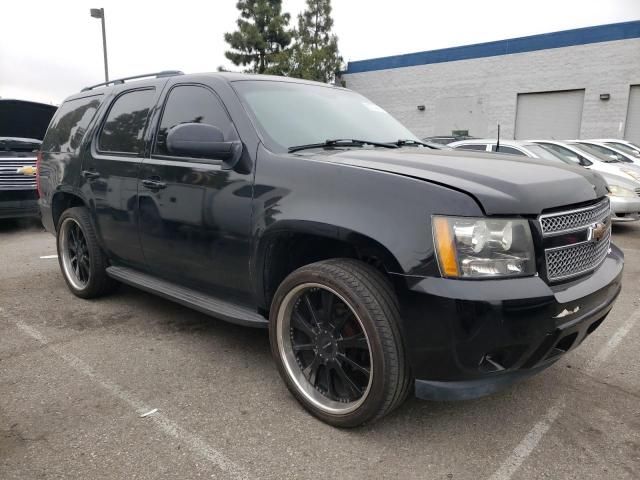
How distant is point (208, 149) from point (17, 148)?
6.38 meters

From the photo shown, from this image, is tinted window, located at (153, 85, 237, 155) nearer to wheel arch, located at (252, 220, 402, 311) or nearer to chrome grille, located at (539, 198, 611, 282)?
wheel arch, located at (252, 220, 402, 311)

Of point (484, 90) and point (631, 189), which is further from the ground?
point (484, 90)

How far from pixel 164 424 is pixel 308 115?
1993mm

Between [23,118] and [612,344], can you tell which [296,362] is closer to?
[612,344]

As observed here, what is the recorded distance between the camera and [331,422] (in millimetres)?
2516

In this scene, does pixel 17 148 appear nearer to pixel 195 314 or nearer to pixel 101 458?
pixel 195 314

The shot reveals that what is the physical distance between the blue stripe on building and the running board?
23475 mm

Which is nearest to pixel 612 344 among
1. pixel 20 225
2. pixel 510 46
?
pixel 20 225

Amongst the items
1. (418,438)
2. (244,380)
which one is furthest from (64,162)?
(418,438)

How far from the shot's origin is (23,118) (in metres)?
8.21

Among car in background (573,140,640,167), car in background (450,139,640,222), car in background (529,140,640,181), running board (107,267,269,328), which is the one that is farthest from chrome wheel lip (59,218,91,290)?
car in background (573,140,640,167)

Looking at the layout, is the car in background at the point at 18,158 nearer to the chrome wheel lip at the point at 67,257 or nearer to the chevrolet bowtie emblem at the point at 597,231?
the chrome wheel lip at the point at 67,257

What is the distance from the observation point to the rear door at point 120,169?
3619 mm

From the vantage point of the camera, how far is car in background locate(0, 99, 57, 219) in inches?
291
